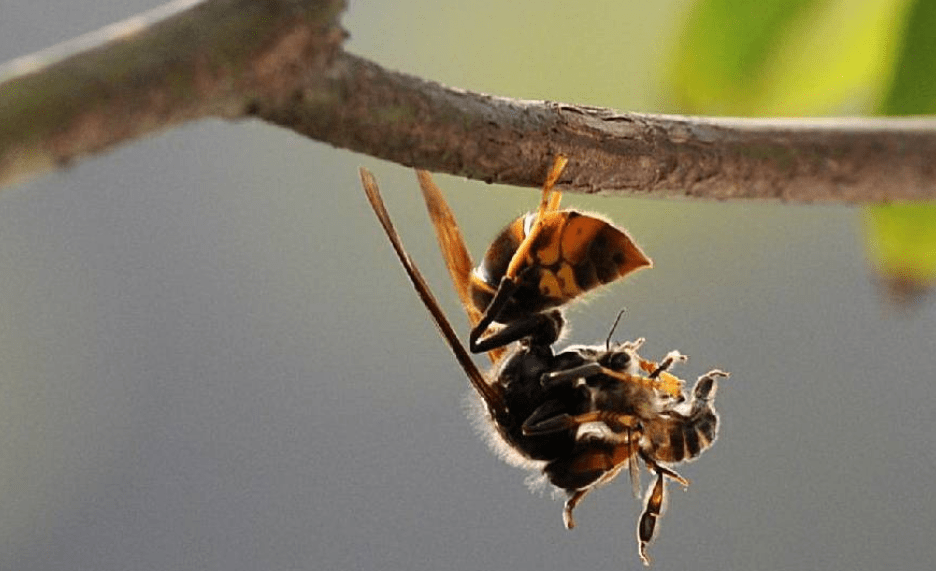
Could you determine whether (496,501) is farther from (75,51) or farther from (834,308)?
(75,51)

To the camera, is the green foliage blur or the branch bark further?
the green foliage blur

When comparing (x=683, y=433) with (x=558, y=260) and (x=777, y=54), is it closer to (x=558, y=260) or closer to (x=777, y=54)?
(x=558, y=260)

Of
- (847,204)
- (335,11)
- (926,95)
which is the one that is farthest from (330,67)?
(926,95)

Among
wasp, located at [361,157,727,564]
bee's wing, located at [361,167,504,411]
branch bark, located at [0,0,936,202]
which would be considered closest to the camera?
branch bark, located at [0,0,936,202]

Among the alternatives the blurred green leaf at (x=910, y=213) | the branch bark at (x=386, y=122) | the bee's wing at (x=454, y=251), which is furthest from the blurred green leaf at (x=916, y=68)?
the bee's wing at (x=454, y=251)

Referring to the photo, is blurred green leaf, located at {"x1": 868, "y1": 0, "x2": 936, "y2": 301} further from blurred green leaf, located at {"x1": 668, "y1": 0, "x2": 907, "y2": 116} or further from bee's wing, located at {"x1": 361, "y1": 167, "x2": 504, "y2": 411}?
bee's wing, located at {"x1": 361, "y1": 167, "x2": 504, "y2": 411}

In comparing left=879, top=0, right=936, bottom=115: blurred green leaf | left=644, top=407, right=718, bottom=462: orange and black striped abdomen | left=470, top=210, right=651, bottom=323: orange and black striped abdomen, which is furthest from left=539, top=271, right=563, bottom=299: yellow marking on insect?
left=879, top=0, right=936, bottom=115: blurred green leaf

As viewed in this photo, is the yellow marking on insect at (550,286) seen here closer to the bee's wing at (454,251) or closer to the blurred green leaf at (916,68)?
the bee's wing at (454,251)
